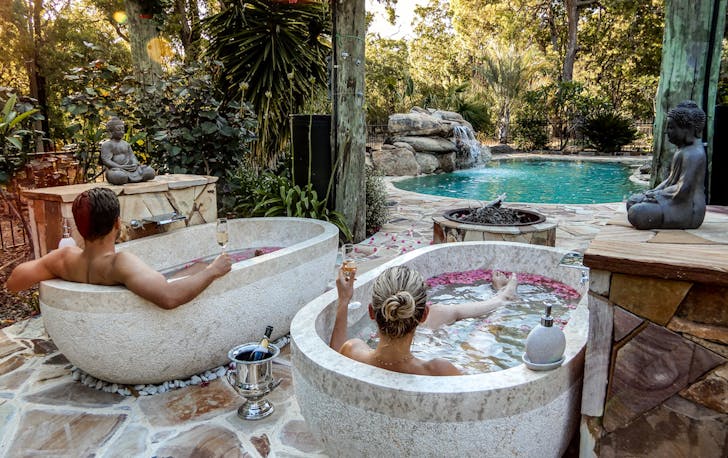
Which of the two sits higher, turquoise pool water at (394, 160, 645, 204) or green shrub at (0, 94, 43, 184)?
green shrub at (0, 94, 43, 184)

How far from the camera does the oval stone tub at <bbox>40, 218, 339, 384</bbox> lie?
2.39 metres

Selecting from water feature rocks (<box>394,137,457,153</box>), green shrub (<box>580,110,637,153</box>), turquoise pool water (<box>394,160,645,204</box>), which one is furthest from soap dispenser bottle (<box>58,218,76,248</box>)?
green shrub (<box>580,110,637,153</box>)

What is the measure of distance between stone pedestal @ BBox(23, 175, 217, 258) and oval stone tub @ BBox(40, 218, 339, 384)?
28cm

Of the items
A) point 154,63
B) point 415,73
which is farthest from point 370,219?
point 415,73

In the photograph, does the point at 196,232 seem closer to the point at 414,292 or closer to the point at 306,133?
the point at 306,133

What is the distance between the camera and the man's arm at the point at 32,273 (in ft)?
7.98

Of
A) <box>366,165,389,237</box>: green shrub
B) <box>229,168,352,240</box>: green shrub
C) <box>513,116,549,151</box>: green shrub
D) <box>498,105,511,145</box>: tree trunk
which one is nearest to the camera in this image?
<box>229,168,352,240</box>: green shrub

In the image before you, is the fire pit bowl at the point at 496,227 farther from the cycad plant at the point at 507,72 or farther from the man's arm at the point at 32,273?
the cycad plant at the point at 507,72

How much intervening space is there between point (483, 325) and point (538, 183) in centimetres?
926

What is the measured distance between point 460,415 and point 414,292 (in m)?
0.43

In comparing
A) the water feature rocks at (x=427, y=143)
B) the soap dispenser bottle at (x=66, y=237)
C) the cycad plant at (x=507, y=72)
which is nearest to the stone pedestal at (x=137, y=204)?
the soap dispenser bottle at (x=66, y=237)

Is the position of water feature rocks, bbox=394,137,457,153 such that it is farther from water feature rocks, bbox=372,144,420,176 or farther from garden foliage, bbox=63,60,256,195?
garden foliage, bbox=63,60,256,195

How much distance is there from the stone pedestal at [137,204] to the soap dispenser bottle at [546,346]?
9.45 ft

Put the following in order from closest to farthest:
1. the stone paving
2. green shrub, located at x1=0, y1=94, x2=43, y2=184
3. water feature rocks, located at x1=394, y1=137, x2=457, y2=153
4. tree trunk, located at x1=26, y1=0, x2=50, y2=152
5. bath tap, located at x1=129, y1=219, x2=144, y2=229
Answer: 1. the stone paving
2. bath tap, located at x1=129, y1=219, x2=144, y2=229
3. green shrub, located at x1=0, y1=94, x2=43, y2=184
4. tree trunk, located at x1=26, y1=0, x2=50, y2=152
5. water feature rocks, located at x1=394, y1=137, x2=457, y2=153
